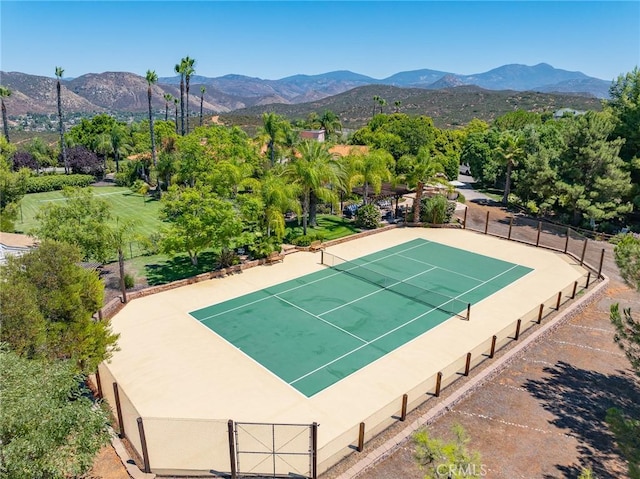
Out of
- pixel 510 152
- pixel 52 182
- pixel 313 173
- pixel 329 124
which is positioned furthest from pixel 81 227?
pixel 329 124

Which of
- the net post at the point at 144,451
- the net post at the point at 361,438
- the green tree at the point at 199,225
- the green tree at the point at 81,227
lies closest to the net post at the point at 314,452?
the net post at the point at 361,438

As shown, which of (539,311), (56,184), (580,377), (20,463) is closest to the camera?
(20,463)

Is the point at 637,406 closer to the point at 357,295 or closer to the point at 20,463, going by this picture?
the point at 357,295

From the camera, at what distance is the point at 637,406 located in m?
13.7

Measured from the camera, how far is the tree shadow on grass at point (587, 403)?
1133 centimetres

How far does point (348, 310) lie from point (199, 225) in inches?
322

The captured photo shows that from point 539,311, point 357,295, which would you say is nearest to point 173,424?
point 357,295

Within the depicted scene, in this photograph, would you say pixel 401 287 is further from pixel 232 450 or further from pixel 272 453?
pixel 232 450

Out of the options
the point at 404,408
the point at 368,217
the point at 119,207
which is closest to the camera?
the point at 404,408

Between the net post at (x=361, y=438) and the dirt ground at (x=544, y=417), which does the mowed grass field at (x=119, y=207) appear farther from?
the dirt ground at (x=544, y=417)

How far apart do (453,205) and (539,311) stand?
15.9 metres

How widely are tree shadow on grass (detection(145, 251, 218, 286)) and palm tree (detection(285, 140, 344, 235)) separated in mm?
6507

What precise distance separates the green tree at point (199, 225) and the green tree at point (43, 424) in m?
13.5

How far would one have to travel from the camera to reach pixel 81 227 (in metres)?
20.0
